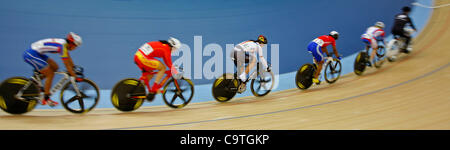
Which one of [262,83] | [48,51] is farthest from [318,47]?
[48,51]

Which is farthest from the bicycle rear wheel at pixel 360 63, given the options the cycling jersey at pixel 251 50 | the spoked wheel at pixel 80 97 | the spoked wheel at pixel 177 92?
the spoked wheel at pixel 80 97

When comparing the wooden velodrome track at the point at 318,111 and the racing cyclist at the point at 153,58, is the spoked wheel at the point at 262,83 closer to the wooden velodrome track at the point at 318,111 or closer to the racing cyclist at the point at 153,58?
the wooden velodrome track at the point at 318,111

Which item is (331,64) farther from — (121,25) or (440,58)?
(121,25)

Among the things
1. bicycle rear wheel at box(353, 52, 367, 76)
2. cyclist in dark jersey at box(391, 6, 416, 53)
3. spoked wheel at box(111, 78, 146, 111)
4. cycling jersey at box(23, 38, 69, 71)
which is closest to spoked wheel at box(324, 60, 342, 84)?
bicycle rear wheel at box(353, 52, 367, 76)

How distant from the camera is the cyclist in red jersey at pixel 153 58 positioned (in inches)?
125

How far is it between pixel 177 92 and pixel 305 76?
1.66m

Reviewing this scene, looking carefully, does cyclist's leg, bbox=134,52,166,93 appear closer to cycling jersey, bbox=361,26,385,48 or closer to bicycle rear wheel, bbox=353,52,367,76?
bicycle rear wheel, bbox=353,52,367,76

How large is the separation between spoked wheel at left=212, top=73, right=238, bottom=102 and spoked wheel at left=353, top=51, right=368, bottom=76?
192 cm

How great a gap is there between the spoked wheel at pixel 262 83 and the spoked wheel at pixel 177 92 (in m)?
0.81

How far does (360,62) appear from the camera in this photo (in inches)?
186

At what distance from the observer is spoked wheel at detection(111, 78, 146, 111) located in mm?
3164

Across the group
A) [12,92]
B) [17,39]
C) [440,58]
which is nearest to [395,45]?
[440,58]

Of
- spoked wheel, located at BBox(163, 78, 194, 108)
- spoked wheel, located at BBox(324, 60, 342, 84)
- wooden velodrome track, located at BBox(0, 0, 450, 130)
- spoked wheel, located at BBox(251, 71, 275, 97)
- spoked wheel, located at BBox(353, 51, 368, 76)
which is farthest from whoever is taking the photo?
spoked wheel, located at BBox(353, 51, 368, 76)

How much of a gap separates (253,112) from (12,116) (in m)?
2.15
